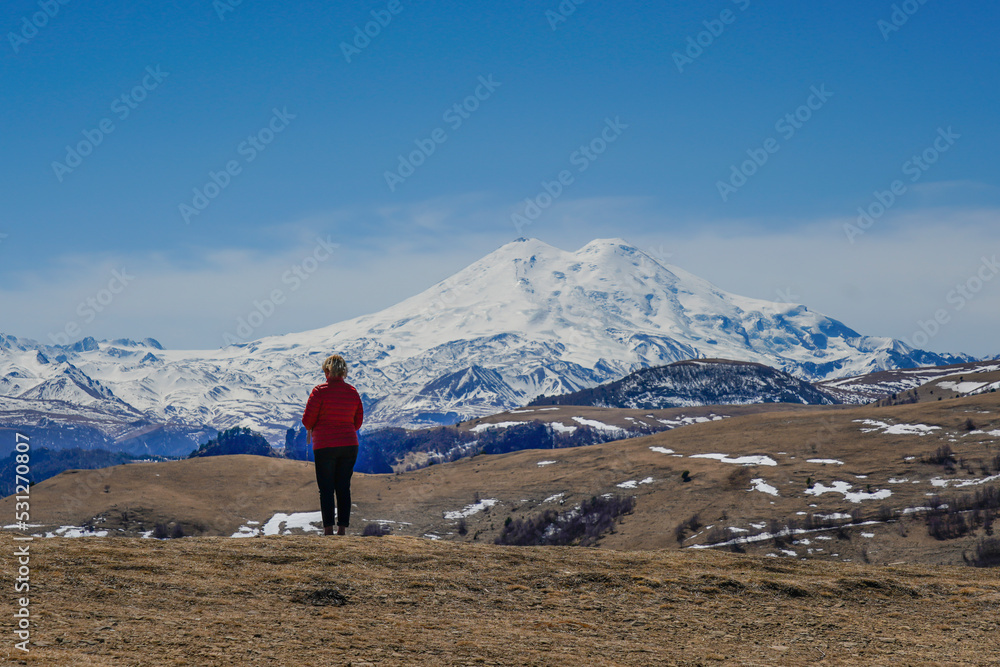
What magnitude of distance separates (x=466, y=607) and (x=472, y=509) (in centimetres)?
10770

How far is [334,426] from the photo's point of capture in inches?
799

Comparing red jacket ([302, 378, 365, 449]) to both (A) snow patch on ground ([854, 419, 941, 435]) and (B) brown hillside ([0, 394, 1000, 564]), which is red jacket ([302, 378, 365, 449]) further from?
(A) snow patch on ground ([854, 419, 941, 435])

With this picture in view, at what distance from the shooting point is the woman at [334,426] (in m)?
20.1

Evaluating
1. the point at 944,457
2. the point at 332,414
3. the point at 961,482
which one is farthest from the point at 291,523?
the point at 332,414

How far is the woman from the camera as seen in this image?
20.1 metres

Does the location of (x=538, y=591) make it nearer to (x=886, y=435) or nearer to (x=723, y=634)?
(x=723, y=634)

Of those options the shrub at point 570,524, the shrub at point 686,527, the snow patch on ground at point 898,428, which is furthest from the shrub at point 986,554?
the snow patch on ground at point 898,428

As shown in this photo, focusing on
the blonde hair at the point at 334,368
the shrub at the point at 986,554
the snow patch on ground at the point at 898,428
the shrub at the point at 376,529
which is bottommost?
the shrub at the point at 986,554

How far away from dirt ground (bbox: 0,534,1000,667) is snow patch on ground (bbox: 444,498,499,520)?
99161 mm

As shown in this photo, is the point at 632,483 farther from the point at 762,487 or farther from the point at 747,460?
the point at 762,487

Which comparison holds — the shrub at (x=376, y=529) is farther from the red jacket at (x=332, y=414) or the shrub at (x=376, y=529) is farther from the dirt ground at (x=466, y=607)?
the red jacket at (x=332, y=414)

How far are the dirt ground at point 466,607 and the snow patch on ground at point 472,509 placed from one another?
99.2 metres

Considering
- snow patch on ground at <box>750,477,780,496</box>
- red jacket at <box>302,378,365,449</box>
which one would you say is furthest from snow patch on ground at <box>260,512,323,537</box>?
red jacket at <box>302,378,365,449</box>

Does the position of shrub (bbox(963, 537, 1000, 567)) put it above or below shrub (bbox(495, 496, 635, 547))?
below
